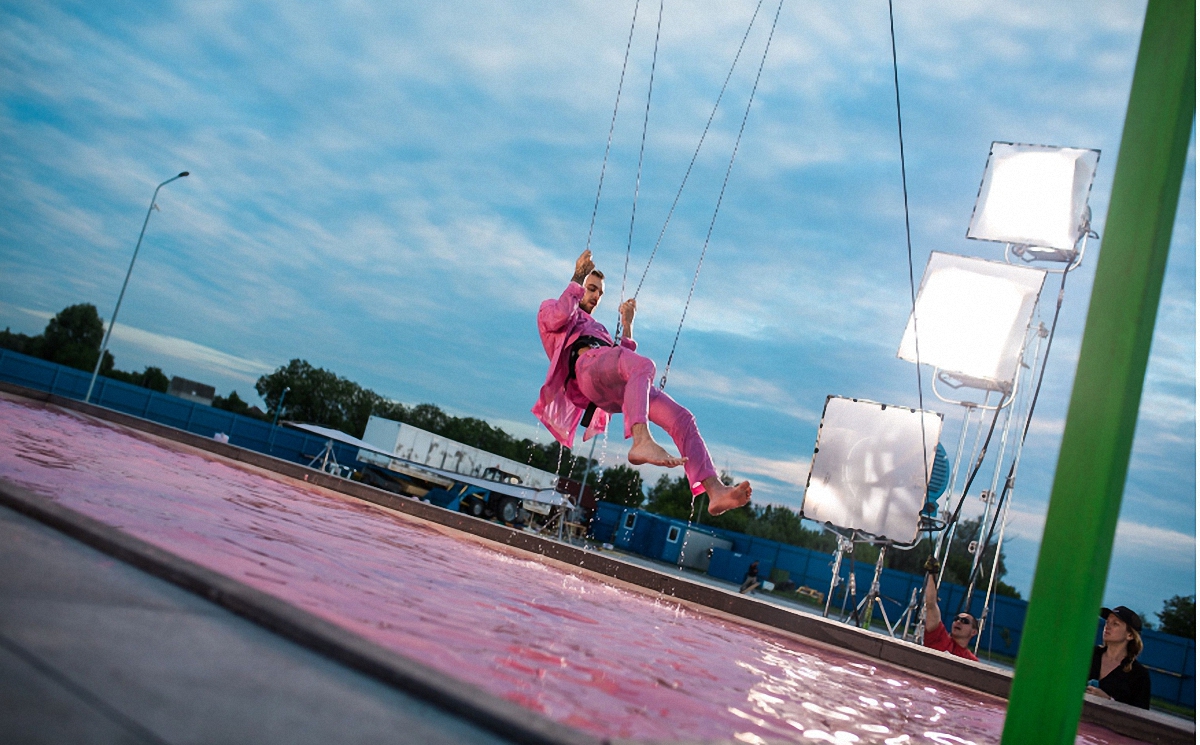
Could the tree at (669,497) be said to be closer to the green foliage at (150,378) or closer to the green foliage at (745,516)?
the green foliage at (745,516)

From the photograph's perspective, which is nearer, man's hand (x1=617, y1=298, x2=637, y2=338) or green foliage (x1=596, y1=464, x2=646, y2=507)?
man's hand (x1=617, y1=298, x2=637, y2=338)

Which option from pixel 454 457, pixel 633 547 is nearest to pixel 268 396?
pixel 454 457

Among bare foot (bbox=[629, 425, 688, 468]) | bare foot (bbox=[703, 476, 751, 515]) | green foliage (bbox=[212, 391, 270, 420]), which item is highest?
bare foot (bbox=[629, 425, 688, 468])

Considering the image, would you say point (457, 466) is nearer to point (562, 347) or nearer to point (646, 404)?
point (562, 347)

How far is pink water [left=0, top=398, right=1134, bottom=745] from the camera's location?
199cm

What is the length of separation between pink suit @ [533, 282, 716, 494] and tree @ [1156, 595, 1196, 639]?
5332cm

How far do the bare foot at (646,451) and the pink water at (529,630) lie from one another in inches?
35.6

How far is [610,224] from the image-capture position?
70188mm

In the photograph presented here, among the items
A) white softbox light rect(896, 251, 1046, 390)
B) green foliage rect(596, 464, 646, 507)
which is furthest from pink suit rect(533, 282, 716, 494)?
green foliage rect(596, 464, 646, 507)

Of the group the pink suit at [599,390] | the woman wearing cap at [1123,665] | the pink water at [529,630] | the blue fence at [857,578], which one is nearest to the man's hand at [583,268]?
the pink suit at [599,390]

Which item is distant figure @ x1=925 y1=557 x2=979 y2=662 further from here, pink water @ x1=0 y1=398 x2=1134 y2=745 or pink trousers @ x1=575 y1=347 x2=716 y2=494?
pink trousers @ x1=575 y1=347 x2=716 y2=494

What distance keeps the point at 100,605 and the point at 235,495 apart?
12.8 feet

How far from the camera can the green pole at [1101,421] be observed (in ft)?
6.03

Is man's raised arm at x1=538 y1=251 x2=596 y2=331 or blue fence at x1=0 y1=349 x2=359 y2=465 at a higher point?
man's raised arm at x1=538 y1=251 x2=596 y2=331
